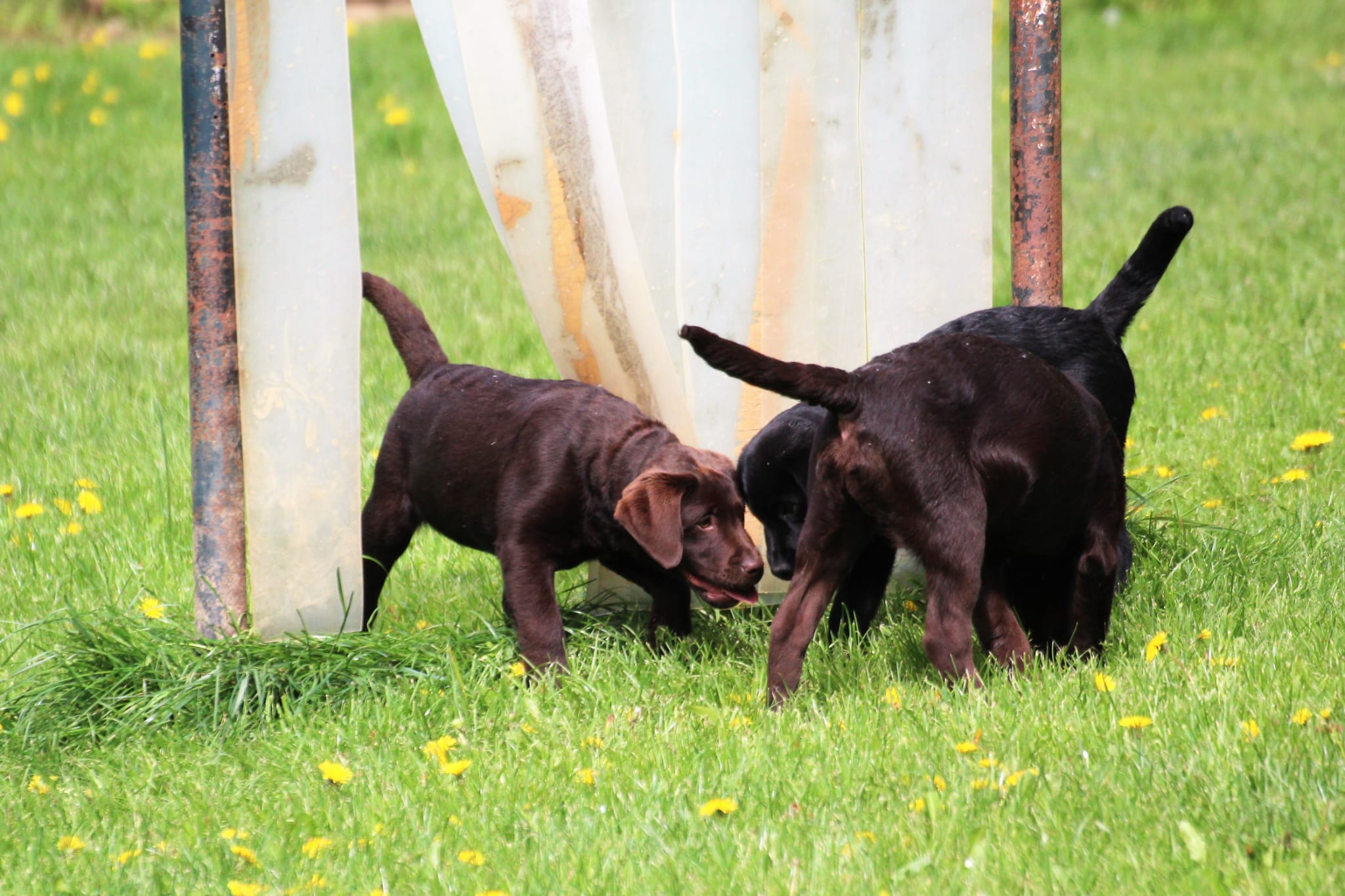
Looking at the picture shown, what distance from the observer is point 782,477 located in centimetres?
386

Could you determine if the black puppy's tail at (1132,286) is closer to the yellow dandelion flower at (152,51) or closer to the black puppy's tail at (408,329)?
the black puppy's tail at (408,329)

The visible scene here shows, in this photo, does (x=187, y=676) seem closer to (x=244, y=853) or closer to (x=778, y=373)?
(x=244, y=853)

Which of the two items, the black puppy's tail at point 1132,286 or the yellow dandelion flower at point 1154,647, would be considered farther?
the black puppy's tail at point 1132,286

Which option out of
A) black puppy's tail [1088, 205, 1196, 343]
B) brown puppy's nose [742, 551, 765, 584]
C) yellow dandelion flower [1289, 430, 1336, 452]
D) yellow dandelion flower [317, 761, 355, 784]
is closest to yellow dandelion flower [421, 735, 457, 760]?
yellow dandelion flower [317, 761, 355, 784]

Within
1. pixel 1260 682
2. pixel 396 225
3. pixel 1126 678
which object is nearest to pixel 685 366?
pixel 1126 678

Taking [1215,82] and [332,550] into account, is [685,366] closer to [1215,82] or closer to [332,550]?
[332,550]

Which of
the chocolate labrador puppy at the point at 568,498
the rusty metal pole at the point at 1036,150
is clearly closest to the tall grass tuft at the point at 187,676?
the chocolate labrador puppy at the point at 568,498

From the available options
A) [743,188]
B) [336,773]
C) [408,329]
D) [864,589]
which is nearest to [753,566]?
[864,589]

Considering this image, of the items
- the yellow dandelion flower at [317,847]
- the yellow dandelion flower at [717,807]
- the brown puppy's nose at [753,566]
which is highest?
the brown puppy's nose at [753,566]

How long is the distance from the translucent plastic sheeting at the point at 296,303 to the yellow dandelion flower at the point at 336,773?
2.49 ft

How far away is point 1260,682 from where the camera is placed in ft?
10.2

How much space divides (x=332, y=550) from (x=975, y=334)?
1.71 m

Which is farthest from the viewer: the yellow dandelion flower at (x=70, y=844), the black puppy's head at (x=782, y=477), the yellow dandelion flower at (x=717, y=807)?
the black puppy's head at (x=782, y=477)

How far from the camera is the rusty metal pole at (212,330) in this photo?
3.48 metres
